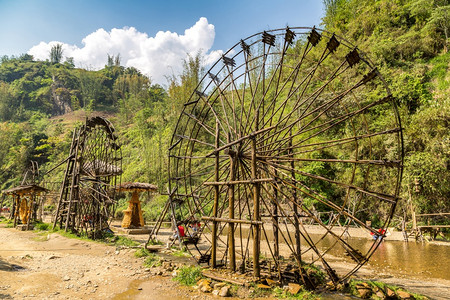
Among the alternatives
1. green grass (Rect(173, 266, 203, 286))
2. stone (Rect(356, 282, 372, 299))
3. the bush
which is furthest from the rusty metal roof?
stone (Rect(356, 282, 372, 299))

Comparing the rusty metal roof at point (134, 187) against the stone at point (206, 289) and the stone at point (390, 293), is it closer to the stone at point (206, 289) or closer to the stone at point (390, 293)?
the stone at point (206, 289)

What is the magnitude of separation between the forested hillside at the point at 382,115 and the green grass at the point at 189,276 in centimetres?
1605

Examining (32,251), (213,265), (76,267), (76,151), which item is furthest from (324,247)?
(76,151)

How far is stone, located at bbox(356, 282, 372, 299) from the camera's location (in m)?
7.23

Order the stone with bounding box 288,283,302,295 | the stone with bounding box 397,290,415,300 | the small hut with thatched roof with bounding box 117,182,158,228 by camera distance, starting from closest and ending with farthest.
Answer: the stone with bounding box 288,283,302,295 < the stone with bounding box 397,290,415,300 < the small hut with thatched roof with bounding box 117,182,158,228

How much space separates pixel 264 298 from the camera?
643cm

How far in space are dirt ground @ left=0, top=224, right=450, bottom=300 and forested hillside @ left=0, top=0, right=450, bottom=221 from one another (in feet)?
39.7

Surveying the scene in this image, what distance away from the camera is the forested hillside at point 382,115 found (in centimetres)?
1847

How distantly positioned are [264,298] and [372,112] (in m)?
25.1

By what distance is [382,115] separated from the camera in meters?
25.3

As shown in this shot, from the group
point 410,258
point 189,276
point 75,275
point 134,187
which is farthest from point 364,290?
point 134,187

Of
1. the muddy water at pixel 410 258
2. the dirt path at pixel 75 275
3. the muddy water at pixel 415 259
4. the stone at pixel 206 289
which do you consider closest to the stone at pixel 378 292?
the muddy water at pixel 410 258

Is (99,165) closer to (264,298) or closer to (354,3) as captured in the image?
(264,298)

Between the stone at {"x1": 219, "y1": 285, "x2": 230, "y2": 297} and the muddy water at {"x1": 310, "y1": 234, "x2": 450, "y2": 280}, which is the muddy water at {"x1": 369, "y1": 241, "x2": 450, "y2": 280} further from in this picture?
the stone at {"x1": 219, "y1": 285, "x2": 230, "y2": 297}
